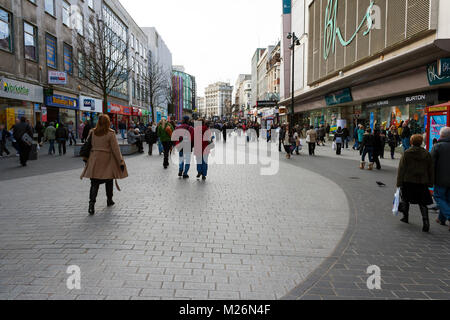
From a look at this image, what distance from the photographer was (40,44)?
76.0 feet

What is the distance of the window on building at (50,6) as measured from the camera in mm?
24141

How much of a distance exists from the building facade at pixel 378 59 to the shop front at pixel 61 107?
19303mm

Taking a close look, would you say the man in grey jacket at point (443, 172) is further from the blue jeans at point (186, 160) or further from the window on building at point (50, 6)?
the window on building at point (50, 6)

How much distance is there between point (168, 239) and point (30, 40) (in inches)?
879

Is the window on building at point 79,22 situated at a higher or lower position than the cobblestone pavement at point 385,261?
higher

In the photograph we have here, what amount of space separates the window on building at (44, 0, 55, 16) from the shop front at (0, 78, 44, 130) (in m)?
5.72

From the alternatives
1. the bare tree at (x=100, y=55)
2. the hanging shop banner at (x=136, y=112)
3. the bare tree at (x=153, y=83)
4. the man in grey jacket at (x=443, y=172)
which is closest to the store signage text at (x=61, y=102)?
the bare tree at (x=100, y=55)

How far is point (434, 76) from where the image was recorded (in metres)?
15.0

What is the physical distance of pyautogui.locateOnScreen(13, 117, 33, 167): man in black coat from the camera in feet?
41.4

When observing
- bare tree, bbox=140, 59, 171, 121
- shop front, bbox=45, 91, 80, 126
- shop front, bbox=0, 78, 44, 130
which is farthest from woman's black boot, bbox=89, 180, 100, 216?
bare tree, bbox=140, 59, 171, 121

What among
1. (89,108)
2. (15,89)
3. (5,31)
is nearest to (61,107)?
(89,108)

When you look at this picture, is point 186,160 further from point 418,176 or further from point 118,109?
point 118,109

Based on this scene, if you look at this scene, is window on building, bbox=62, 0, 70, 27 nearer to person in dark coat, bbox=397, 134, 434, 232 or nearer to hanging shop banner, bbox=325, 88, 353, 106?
hanging shop banner, bbox=325, 88, 353, 106
